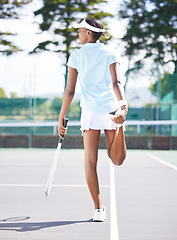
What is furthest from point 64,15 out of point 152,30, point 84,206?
point 84,206

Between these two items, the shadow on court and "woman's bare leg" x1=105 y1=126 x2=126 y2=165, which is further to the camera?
"woman's bare leg" x1=105 y1=126 x2=126 y2=165

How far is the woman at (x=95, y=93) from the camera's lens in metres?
5.50

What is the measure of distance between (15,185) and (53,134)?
503 inches

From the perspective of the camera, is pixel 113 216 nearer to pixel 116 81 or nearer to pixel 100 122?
pixel 100 122

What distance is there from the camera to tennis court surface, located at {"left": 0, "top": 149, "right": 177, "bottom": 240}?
16.5 ft

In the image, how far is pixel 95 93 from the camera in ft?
18.1

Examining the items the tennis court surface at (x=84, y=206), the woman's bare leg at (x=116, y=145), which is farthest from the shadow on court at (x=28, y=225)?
the woman's bare leg at (x=116, y=145)

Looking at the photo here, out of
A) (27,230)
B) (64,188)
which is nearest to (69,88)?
(27,230)

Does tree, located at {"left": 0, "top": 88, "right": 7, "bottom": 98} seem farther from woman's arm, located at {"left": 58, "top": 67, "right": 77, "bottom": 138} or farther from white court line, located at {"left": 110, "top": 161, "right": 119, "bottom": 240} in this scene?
woman's arm, located at {"left": 58, "top": 67, "right": 77, "bottom": 138}

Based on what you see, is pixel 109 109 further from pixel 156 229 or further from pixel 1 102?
pixel 1 102

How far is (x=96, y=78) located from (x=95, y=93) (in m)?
0.14

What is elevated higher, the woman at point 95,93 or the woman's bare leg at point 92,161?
the woman at point 95,93

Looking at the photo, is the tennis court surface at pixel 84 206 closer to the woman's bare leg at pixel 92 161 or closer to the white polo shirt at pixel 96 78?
the woman's bare leg at pixel 92 161

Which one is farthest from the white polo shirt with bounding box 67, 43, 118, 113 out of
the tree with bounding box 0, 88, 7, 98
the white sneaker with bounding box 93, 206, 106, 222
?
the tree with bounding box 0, 88, 7, 98
